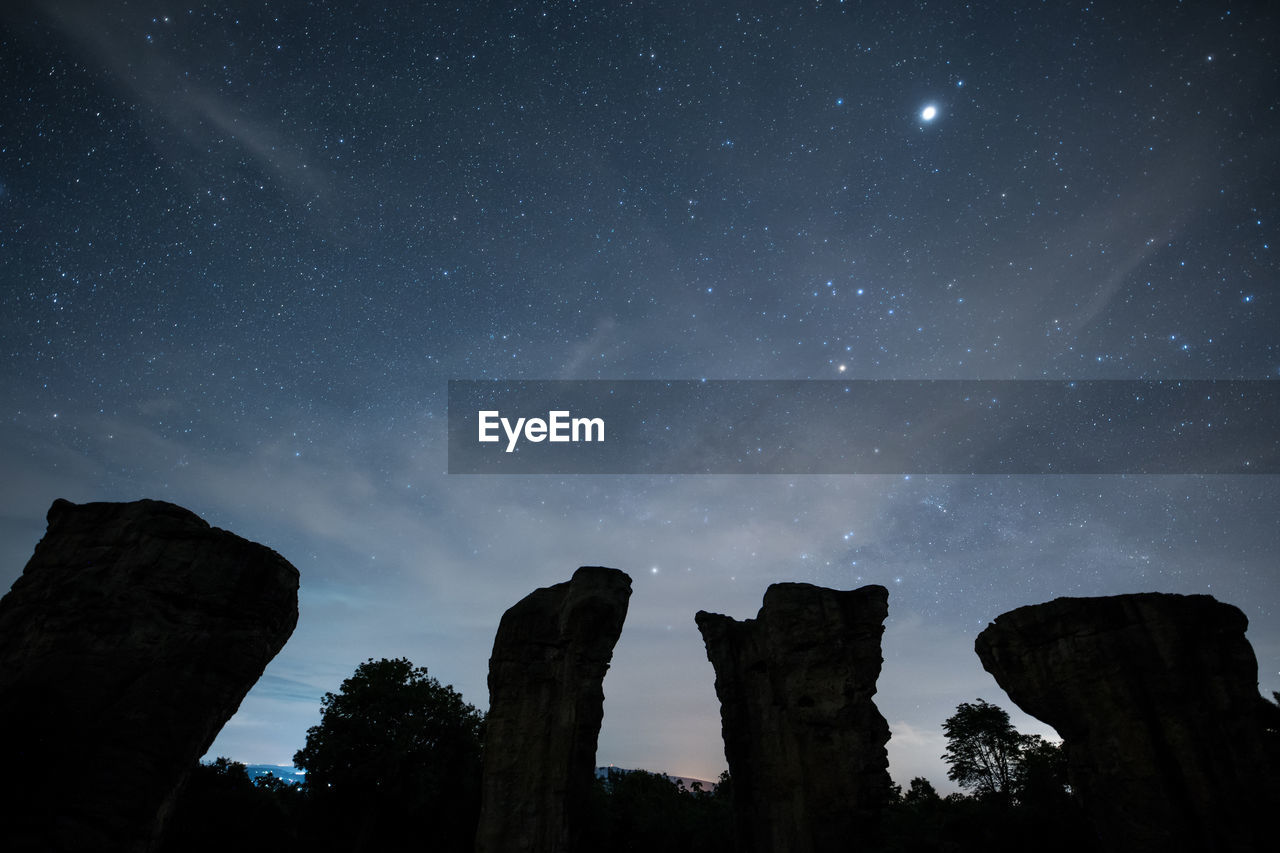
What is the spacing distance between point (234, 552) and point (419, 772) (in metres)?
27.1

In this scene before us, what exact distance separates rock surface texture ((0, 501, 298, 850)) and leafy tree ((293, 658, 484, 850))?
25.4 m

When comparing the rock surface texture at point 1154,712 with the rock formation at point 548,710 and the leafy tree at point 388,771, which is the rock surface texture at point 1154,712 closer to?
the rock formation at point 548,710

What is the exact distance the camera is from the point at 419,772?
36.0 m

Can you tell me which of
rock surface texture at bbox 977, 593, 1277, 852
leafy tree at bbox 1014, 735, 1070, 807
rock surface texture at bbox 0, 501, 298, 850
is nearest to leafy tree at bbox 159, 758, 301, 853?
rock surface texture at bbox 0, 501, 298, 850

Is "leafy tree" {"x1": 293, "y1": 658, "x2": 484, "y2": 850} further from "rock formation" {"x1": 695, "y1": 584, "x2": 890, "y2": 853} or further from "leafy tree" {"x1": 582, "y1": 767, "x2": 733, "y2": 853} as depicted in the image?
"rock formation" {"x1": 695, "y1": 584, "x2": 890, "y2": 853}

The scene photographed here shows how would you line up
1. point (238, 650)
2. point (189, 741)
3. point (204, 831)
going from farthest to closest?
point (204, 831), point (238, 650), point (189, 741)

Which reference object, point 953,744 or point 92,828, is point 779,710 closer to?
point 92,828

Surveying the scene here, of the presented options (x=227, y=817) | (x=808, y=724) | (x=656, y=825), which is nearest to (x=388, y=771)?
(x=227, y=817)

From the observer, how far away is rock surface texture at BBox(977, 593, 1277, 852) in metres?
17.8

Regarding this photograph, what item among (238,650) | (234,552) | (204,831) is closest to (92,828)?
(238,650)

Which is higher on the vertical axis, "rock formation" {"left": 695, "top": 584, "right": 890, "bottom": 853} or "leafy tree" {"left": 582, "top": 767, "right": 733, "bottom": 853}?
"rock formation" {"left": 695, "top": 584, "right": 890, "bottom": 853}

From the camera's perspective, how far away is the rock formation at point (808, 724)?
2323cm

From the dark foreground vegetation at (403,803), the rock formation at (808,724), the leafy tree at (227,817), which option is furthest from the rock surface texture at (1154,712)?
the leafy tree at (227,817)

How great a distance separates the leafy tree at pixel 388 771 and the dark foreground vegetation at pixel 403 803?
0.06 metres
